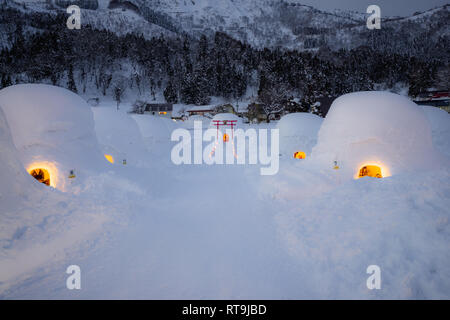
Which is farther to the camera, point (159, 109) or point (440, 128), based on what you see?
point (159, 109)

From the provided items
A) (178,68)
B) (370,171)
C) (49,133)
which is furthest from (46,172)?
(178,68)

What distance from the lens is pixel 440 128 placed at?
16609 mm

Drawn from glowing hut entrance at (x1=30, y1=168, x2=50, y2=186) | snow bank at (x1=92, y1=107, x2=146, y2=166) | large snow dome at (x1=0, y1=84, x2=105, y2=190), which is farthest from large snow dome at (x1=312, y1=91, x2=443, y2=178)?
snow bank at (x1=92, y1=107, x2=146, y2=166)

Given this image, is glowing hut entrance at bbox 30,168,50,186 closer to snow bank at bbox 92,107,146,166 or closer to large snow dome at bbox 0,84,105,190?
large snow dome at bbox 0,84,105,190

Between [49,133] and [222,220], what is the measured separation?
8.09m

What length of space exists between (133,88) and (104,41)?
2234 cm

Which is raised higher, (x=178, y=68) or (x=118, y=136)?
(x=178, y=68)

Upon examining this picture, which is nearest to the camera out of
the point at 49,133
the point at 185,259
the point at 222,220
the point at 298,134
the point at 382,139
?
the point at 185,259

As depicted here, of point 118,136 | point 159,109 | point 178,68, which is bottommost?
point 118,136

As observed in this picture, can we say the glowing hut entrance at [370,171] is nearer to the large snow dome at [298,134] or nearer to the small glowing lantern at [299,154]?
the large snow dome at [298,134]

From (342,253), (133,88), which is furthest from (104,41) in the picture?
(342,253)

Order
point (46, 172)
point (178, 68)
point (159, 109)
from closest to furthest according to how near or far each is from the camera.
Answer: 1. point (46, 172)
2. point (159, 109)
3. point (178, 68)

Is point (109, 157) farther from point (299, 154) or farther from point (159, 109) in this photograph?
point (159, 109)

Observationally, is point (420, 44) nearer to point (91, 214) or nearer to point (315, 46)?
point (315, 46)
